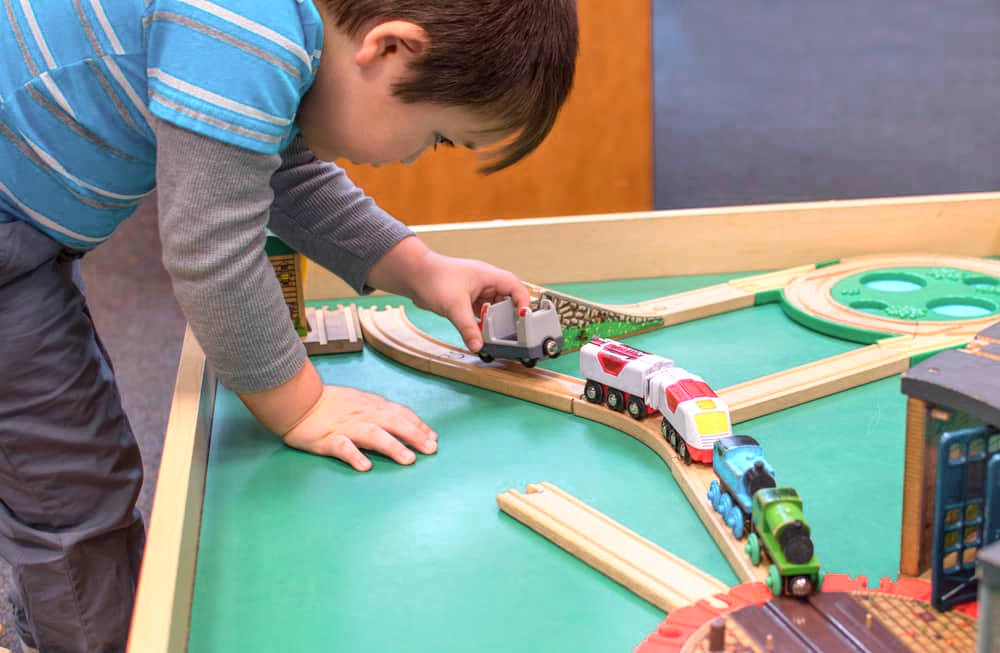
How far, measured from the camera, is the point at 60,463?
752mm

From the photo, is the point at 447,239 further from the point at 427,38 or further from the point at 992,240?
the point at 992,240

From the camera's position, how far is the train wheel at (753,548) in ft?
1.64

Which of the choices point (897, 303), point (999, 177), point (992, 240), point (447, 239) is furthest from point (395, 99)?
point (999, 177)

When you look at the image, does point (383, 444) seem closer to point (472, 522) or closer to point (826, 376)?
point (472, 522)

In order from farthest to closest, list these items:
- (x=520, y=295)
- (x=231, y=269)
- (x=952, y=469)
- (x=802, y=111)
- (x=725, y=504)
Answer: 1. (x=802, y=111)
2. (x=520, y=295)
3. (x=231, y=269)
4. (x=725, y=504)
5. (x=952, y=469)

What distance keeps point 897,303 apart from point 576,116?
0.93 m

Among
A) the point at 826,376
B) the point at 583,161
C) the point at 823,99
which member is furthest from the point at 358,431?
the point at 823,99

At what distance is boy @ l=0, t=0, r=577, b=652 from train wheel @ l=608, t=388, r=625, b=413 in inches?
5.5

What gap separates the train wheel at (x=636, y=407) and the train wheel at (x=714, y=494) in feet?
0.40

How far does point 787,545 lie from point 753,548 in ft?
0.12

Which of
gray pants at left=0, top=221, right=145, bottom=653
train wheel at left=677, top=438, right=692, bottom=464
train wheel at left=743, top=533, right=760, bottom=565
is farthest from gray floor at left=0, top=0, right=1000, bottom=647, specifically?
train wheel at left=743, top=533, right=760, bottom=565

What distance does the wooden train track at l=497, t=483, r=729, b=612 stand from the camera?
19.3 inches

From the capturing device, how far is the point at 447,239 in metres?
1.04

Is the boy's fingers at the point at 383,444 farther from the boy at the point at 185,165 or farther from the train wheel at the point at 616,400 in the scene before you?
the train wheel at the point at 616,400
